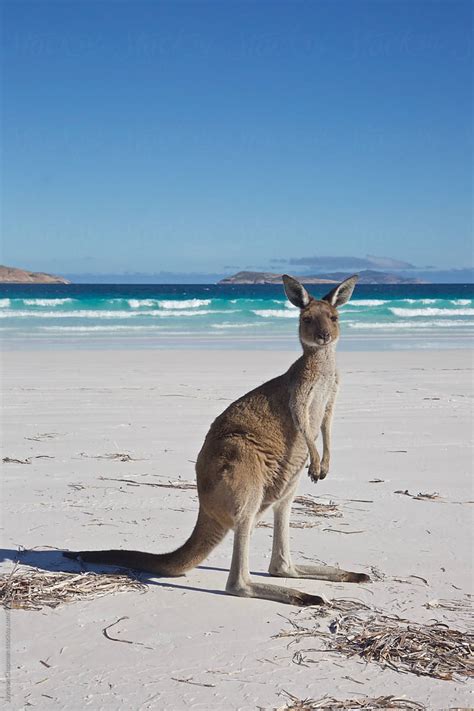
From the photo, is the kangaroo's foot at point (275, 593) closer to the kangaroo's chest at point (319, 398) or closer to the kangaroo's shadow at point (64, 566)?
the kangaroo's shadow at point (64, 566)

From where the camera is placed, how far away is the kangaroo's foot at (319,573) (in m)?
3.66

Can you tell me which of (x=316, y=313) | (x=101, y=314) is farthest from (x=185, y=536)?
(x=101, y=314)

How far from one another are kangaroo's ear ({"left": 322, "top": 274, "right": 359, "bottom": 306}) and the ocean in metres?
13.0

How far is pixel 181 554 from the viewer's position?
3611 millimetres

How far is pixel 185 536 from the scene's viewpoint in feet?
14.0

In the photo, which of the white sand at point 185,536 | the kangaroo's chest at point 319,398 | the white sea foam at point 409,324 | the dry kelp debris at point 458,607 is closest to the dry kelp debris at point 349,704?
the white sand at point 185,536

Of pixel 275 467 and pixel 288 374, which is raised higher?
pixel 288 374

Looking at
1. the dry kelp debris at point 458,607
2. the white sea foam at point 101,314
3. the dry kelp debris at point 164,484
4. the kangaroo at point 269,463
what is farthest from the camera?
the white sea foam at point 101,314

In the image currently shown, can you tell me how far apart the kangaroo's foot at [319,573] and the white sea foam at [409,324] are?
2009cm

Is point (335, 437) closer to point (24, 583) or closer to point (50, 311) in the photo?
point (24, 583)

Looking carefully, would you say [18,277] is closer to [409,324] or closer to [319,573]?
[409,324]

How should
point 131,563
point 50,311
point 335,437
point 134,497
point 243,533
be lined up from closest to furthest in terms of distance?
point 243,533 < point 131,563 < point 134,497 < point 335,437 < point 50,311

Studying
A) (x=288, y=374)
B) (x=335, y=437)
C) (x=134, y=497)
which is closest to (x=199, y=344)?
(x=335, y=437)

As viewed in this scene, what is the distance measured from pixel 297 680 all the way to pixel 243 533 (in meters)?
0.77
